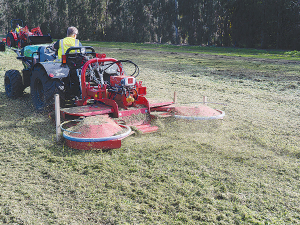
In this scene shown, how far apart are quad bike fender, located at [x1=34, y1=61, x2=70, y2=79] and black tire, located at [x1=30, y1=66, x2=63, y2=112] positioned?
0.10 m

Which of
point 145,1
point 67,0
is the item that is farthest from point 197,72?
point 67,0

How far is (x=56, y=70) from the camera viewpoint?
19.7 feet

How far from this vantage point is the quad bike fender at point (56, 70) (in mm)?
5923

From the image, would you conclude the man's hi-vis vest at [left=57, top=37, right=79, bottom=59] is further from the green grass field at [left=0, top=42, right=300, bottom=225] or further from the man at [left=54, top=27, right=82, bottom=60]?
the green grass field at [left=0, top=42, right=300, bottom=225]

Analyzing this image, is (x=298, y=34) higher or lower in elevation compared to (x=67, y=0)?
lower

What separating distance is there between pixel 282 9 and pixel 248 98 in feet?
68.8

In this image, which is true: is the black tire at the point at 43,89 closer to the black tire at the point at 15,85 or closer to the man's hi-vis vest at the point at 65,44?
the man's hi-vis vest at the point at 65,44

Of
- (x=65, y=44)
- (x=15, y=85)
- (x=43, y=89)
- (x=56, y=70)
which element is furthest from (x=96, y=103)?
(x=15, y=85)

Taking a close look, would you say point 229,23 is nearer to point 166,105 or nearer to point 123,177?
point 166,105

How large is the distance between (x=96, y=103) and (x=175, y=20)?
32.5m

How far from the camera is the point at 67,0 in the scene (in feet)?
143

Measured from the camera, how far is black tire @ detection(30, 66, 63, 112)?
5914 mm

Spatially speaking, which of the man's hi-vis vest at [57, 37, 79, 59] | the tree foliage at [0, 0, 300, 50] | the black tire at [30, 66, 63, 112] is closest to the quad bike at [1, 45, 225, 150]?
the black tire at [30, 66, 63, 112]

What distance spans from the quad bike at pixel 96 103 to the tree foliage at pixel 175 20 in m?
22.8
